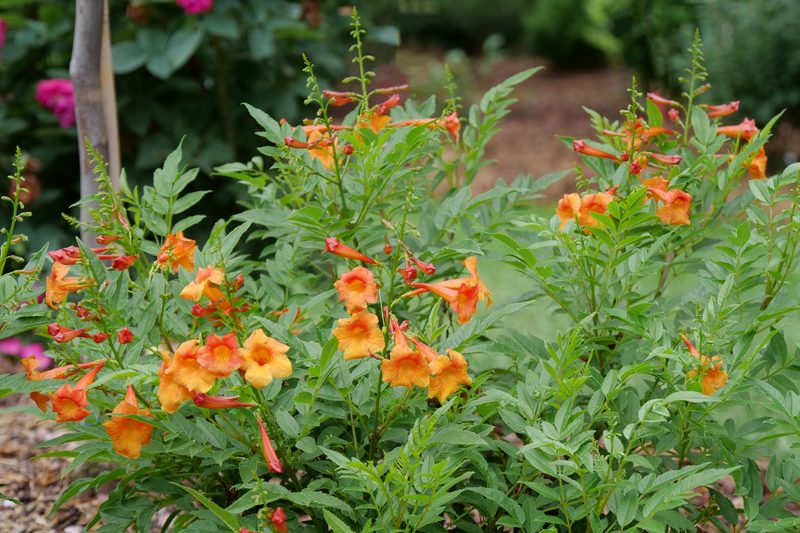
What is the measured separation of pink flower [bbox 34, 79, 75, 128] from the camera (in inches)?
133

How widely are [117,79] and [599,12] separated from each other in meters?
8.44

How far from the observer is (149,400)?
140 cm

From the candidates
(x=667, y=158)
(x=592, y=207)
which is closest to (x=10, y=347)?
(x=592, y=207)

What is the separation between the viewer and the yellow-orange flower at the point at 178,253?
4.62ft

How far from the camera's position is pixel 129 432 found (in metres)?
1.24

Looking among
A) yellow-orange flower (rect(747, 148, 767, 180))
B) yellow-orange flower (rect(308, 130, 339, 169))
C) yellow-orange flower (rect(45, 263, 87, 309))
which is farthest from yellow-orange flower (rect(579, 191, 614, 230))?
yellow-orange flower (rect(45, 263, 87, 309))

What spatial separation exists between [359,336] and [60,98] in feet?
9.73

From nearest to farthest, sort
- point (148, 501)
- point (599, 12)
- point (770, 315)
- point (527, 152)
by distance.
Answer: point (770, 315)
point (148, 501)
point (527, 152)
point (599, 12)

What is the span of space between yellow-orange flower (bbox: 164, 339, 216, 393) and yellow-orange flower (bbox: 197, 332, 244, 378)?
0.06ft

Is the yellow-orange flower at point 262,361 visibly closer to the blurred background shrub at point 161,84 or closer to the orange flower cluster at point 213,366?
the orange flower cluster at point 213,366

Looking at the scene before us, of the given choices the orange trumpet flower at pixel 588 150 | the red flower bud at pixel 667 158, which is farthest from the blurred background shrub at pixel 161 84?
the red flower bud at pixel 667 158

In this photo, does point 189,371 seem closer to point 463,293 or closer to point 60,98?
point 463,293

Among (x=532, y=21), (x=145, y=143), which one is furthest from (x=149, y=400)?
(x=532, y=21)

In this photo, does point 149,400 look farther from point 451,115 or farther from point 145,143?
point 145,143
